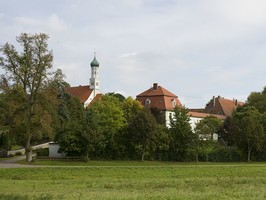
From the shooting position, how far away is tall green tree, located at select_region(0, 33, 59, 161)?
5458 cm

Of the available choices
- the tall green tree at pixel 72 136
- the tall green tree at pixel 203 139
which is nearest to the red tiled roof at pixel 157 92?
the tall green tree at pixel 203 139

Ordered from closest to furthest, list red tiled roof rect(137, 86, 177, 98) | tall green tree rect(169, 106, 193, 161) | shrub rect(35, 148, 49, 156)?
tall green tree rect(169, 106, 193, 161), shrub rect(35, 148, 49, 156), red tiled roof rect(137, 86, 177, 98)

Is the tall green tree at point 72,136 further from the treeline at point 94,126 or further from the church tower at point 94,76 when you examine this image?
the church tower at point 94,76

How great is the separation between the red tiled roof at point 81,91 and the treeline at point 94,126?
31.6 meters

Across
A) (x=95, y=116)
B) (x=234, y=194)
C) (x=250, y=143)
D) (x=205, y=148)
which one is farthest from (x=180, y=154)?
(x=234, y=194)

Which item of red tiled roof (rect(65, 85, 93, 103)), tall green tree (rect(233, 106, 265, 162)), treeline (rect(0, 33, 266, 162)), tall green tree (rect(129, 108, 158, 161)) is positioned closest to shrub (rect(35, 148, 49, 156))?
treeline (rect(0, 33, 266, 162))

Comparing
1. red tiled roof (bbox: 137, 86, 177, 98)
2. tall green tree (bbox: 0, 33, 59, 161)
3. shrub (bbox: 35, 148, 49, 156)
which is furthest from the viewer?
red tiled roof (bbox: 137, 86, 177, 98)

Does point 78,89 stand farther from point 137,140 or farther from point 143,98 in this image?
point 137,140

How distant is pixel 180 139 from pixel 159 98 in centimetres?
3107

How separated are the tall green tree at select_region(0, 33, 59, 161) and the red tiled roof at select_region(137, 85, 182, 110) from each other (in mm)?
43131

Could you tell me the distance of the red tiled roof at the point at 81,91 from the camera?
Answer: 112m

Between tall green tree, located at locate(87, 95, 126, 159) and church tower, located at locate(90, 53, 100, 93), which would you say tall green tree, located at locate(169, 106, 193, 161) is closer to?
tall green tree, located at locate(87, 95, 126, 159)

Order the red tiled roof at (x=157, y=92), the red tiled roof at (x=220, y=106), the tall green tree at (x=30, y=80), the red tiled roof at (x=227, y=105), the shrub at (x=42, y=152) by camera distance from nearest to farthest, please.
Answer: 1. the tall green tree at (x=30, y=80)
2. the shrub at (x=42, y=152)
3. the red tiled roof at (x=157, y=92)
4. the red tiled roof at (x=227, y=105)
5. the red tiled roof at (x=220, y=106)

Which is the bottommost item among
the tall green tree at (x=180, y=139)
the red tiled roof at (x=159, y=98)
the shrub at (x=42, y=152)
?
the shrub at (x=42, y=152)
